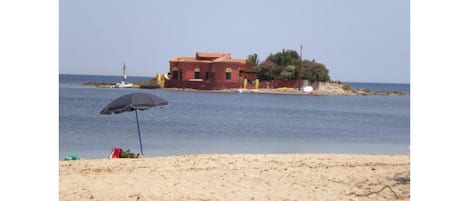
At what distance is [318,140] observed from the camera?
48.9ft

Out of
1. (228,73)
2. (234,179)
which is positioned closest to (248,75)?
(228,73)

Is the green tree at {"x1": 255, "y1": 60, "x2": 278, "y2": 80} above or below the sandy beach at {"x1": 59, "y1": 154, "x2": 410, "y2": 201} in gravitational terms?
above

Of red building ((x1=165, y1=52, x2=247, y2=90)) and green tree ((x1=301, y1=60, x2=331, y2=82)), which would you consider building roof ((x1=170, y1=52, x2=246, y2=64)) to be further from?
green tree ((x1=301, y1=60, x2=331, y2=82))

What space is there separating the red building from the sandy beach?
33356 millimetres

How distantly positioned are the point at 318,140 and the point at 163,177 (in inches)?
373

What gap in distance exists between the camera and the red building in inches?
1610

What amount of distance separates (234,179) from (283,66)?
141 feet

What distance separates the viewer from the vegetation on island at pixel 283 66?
156 feet

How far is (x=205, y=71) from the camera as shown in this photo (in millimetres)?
42969

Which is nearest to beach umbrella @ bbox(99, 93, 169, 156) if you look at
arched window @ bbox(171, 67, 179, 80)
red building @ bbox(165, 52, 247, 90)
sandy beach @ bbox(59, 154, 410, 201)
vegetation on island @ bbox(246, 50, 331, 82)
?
sandy beach @ bbox(59, 154, 410, 201)
